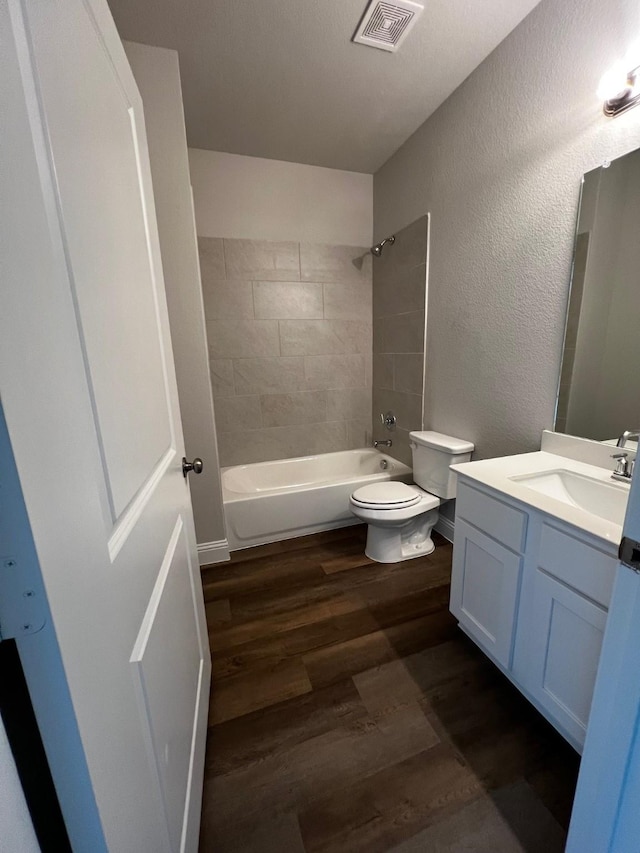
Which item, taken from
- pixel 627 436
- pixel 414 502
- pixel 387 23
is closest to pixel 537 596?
pixel 627 436

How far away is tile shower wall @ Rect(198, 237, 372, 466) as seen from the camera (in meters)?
2.57

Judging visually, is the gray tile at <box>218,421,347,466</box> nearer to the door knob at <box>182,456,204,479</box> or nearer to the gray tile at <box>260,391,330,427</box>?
the gray tile at <box>260,391,330,427</box>

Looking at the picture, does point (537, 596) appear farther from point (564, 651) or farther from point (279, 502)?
point (279, 502)

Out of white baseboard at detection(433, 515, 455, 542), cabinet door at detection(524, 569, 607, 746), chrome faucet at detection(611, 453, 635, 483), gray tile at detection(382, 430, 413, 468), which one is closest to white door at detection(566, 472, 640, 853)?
cabinet door at detection(524, 569, 607, 746)

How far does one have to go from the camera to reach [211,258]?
97.6 inches

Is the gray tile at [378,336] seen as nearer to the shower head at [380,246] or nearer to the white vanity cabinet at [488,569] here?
the shower head at [380,246]

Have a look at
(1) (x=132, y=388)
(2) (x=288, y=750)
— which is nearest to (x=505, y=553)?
(2) (x=288, y=750)

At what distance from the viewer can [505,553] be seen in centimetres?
120

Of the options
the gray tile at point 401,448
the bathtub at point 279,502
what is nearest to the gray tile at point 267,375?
the bathtub at point 279,502

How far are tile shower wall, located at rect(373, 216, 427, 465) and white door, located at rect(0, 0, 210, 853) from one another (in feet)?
6.06

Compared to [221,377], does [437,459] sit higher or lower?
lower

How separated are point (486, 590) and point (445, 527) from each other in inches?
41.1

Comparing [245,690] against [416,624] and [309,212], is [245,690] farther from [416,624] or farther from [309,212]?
[309,212]

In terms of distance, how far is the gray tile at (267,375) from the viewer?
2.70 metres
